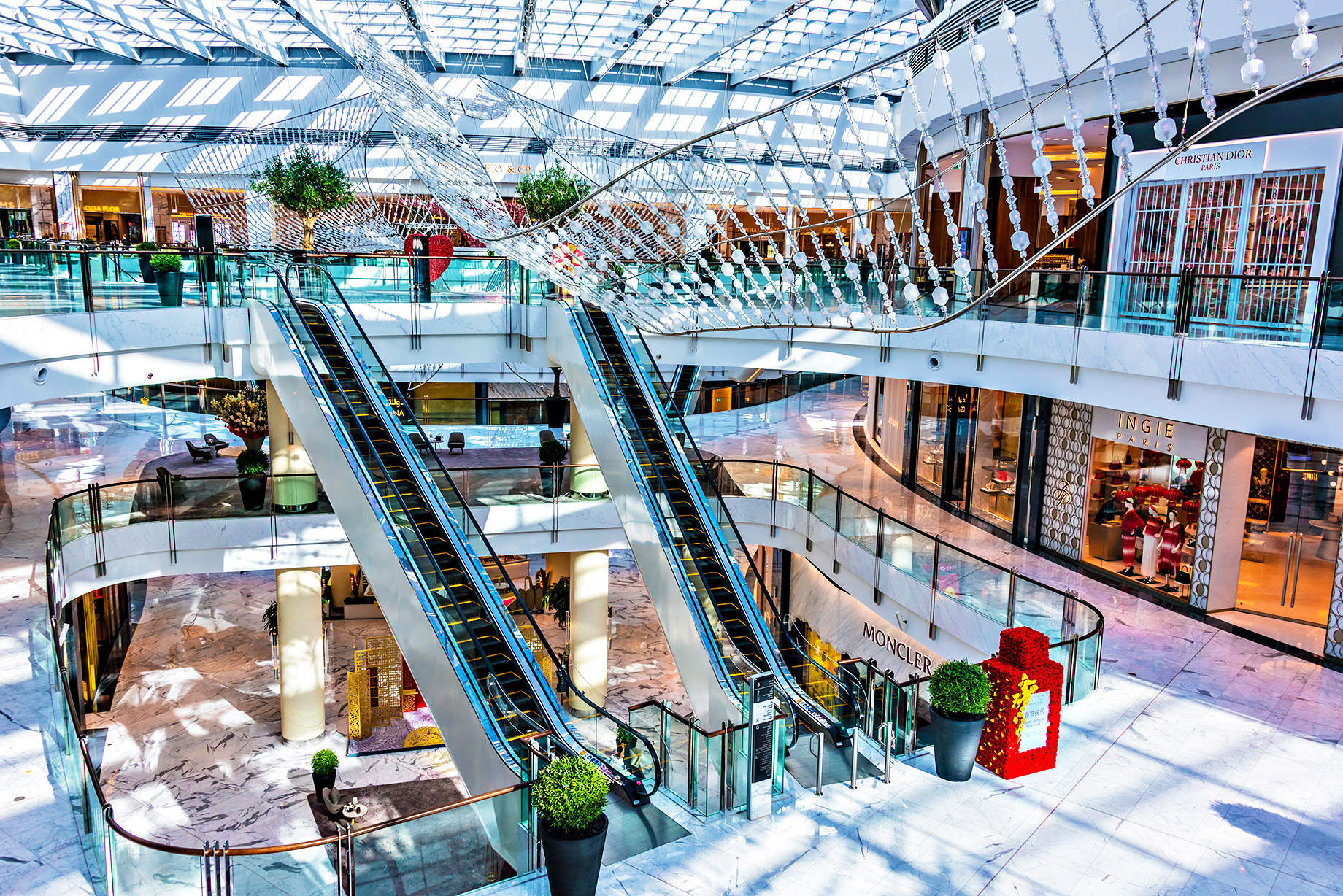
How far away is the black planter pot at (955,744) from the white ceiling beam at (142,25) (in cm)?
2210

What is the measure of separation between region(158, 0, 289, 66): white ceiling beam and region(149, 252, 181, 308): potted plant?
9.97 metres

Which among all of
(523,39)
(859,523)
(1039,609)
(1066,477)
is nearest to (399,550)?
(1039,609)

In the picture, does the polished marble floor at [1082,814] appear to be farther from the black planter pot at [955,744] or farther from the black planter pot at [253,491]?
the black planter pot at [253,491]

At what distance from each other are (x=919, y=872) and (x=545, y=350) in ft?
34.9

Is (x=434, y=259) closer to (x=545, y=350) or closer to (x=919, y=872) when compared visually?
(x=545, y=350)

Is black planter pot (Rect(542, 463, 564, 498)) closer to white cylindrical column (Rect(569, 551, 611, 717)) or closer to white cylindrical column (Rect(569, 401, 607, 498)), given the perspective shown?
white cylindrical column (Rect(569, 401, 607, 498))

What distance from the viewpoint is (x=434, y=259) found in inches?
609

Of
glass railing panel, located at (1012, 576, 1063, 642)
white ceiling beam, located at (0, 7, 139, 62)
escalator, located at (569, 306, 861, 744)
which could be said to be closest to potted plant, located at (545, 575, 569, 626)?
escalator, located at (569, 306, 861, 744)

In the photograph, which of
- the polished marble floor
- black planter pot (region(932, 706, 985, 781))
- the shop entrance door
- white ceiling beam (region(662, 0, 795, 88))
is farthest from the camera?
white ceiling beam (region(662, 0, 795, 88))

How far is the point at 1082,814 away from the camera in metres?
7.49

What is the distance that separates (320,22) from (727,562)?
17.8 metres

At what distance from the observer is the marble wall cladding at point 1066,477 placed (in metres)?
14.8

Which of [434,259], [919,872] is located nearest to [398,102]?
[434,259]

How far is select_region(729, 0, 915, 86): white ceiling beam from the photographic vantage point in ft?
67.6
